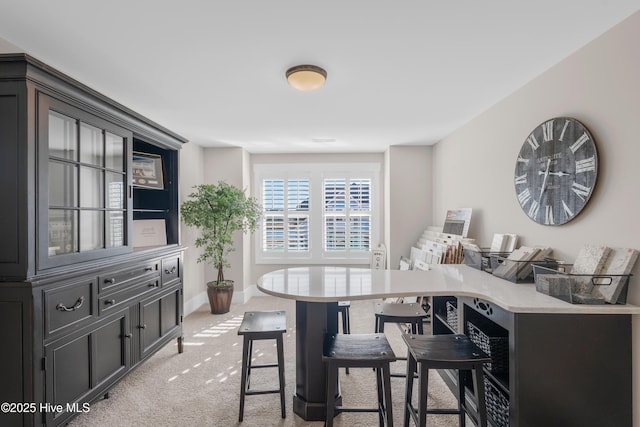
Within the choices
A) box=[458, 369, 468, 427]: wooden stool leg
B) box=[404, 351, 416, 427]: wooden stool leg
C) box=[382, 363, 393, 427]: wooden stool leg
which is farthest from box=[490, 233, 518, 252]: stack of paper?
box=[382, 363, 393, 427]: wooden stool leg

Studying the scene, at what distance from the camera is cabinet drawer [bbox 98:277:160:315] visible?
212 centimetres

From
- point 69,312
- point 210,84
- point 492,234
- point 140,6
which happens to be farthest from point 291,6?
point 492,234

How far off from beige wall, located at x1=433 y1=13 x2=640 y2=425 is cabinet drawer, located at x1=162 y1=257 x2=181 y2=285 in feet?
10.4

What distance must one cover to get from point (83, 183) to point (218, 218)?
2.05 meters

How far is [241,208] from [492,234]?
9.95 ft

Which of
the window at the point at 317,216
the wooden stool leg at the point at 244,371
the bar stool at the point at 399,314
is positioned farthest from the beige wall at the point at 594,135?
the window at the point at 317,216

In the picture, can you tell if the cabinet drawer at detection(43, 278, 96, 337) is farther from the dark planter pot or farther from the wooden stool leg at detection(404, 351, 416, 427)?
the dark planter pot

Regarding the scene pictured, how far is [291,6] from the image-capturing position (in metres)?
1.53

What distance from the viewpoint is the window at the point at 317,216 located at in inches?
209

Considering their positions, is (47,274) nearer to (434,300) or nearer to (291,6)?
(291,6)

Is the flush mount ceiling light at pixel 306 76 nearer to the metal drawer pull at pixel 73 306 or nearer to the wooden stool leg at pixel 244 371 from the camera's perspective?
the wooden stool leg at pixel 244 371

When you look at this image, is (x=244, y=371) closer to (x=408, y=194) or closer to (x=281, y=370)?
(x=281, y=370)

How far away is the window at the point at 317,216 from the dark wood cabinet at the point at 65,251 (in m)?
2.71

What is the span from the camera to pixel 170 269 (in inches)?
117
